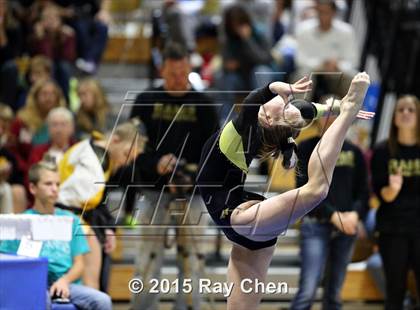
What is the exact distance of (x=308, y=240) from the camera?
8172mm

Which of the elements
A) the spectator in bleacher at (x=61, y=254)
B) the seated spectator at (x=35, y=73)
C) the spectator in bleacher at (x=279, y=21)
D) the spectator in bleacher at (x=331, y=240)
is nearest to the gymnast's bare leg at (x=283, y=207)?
the spectator in bleacher at (x=61, y=254)

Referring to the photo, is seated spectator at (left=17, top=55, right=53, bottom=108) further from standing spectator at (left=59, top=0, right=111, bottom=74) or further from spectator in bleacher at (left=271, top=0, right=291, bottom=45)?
spectator in bleacher at (left=271, top=0, right=291, bottom=45)

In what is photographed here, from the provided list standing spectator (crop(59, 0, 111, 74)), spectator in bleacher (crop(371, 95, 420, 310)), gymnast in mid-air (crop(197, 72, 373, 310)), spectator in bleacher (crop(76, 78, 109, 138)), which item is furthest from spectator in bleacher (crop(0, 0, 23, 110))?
gymnast in mid-air (crop(197, 72, 373, 310))

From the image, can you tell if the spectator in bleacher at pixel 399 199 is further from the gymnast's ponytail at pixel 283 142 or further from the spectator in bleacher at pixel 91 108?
the gymnast's ponytail at pixel 283 142

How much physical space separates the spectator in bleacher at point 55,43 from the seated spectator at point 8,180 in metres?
1.73

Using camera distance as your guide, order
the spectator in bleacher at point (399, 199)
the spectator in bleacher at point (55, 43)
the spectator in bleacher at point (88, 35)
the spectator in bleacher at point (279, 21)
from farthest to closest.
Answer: the spectator in bleacher at point (279, 21) → the spectator in bleacher at point (88, 35) → the spectator in bleacher at point (55, 43) → the spectator in bleacher at point (399, 199)

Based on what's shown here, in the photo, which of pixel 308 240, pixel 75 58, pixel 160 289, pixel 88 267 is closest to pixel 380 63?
pixel 75 58

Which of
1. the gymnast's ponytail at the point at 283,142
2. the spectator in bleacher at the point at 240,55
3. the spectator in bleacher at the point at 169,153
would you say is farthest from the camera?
the spectator in bleacher at the point at 240,55

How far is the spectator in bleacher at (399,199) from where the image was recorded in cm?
830

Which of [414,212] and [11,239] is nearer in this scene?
[11,239]

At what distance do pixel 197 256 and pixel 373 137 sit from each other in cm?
386

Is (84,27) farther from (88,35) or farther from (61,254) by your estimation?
(61,254)

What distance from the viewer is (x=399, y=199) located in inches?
329

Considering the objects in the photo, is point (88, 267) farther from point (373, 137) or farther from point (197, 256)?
point (373, 137)
